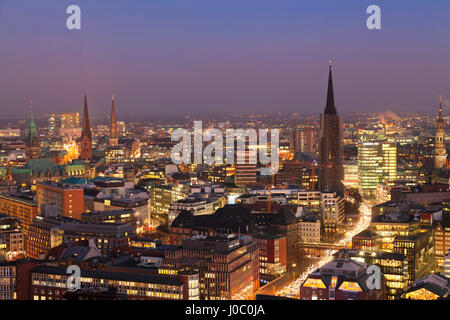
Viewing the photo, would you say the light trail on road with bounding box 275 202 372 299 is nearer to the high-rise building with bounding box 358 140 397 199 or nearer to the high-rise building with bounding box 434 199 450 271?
the high-rise building with bounding box 434 199 450 271

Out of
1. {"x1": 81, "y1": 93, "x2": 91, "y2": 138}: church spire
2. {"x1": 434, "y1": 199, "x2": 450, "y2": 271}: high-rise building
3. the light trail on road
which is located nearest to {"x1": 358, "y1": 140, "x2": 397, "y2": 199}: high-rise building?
the light trail on road

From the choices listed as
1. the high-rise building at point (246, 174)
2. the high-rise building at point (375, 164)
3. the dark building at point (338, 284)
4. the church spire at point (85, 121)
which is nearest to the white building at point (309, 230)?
the dark building at point (338, 284)

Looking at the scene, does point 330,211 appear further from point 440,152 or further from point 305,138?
point 305,138

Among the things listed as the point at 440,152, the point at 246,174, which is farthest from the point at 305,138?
the point at 246,174

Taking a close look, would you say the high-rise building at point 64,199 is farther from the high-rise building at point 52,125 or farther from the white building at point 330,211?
the high-rise building at point 52,125

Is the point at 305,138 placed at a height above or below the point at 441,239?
above

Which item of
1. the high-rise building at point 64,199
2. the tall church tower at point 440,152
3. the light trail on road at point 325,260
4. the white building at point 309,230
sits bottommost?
the light trail on road at point 325,260

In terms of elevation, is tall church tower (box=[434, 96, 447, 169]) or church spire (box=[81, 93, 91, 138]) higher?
church spire (box=[81, 93, 91, 138])

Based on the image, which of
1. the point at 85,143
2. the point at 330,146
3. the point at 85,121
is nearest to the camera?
the point at 330,146
